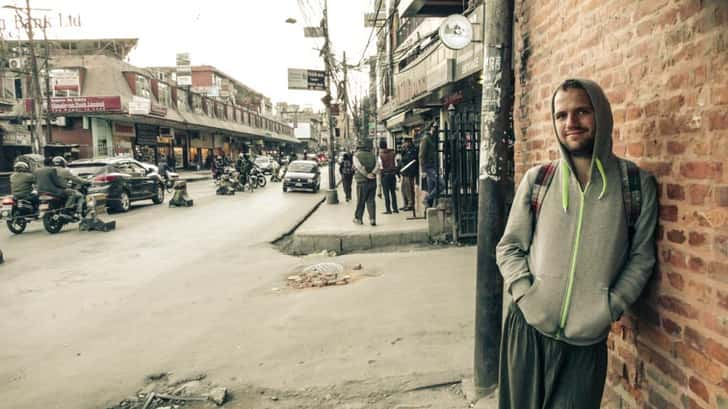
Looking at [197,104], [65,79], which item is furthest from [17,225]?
[197,104]

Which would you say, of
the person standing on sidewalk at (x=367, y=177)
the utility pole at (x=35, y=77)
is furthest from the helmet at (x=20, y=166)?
the utility pole at (x=35, y=77)

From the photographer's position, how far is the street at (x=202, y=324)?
385 cm

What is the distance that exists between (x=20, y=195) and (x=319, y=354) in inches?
406

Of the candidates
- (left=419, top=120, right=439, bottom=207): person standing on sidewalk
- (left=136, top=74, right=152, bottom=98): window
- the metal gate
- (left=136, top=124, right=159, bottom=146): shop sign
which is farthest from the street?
(left=136, top=124, right=159, bottom=146): shop sign

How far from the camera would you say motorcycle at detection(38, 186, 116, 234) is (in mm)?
11047

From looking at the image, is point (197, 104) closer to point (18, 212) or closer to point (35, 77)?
point (35, 77)

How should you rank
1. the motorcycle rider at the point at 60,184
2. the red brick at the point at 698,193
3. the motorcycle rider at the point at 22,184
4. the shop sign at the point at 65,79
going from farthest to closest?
the shop sign at the point at 65,79 → the motorcycle rider at the point at 60,184 → the motorcycle rider at the point at 22,184 → the red brick at the point at 698,193

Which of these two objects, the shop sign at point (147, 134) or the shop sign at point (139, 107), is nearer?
the shop sign at point (139, 107)

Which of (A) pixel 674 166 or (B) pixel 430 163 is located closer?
(A) pixel 674 166

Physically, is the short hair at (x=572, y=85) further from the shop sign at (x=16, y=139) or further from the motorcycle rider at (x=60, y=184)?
the shop sign at (x=16, y=139)

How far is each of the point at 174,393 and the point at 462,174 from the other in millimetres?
6195

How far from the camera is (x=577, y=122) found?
1955 millimetres

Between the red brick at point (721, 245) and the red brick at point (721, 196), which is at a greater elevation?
the red brick at point (721, 196)

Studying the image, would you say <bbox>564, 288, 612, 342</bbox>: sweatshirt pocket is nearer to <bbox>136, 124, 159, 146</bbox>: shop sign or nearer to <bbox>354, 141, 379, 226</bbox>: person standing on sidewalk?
<bbox>354, 141, 379, 226</bbox>: person standing on sidewalk
